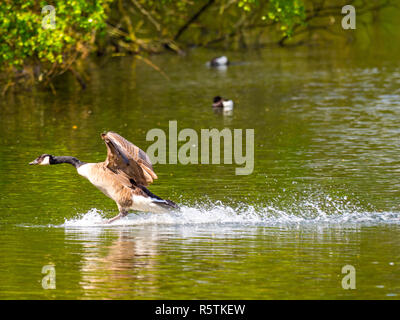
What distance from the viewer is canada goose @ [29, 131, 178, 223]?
13.4 m

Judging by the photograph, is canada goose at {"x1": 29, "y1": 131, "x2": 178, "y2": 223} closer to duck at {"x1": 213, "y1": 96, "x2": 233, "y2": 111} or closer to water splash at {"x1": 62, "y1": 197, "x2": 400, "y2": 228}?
water splash at {"x1": 62, "y1": 197, "x2": 400, "y2": 228}

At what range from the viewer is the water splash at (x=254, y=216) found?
1353 cm

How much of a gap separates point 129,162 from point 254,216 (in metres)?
1.89

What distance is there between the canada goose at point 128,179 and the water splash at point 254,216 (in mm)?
281

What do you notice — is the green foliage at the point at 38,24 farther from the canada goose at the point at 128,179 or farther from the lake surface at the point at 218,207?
the canada goose at the point at 128,179

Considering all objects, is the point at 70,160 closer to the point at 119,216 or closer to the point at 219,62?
the point at 119,216

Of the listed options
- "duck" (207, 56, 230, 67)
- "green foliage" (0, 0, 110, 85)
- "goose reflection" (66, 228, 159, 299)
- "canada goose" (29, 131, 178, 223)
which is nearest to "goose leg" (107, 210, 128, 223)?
"canada goose" (29, 131, 178, 223)

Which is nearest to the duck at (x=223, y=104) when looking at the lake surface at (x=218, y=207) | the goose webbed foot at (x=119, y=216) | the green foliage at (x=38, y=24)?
the lake surface at (x=218, y=207)

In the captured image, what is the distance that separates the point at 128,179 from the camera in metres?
13.7

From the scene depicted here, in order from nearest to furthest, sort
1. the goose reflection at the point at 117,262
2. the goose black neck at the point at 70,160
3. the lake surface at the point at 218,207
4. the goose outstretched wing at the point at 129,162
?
1. the goose reflection at the point at 117,262
2. the lake surface at the point at 218,207
3. the goose outstretched wing at the point at 129,162
4. the goose black neck at the point at 70,160

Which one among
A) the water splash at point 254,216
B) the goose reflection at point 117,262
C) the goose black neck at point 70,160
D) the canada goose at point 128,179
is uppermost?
the goose black neck at point 70,160

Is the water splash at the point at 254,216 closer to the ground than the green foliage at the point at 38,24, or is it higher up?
closer to the ground

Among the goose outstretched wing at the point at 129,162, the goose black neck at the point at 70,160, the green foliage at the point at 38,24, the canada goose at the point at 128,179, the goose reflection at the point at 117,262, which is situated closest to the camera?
the goose reflection at the point at 117,262
